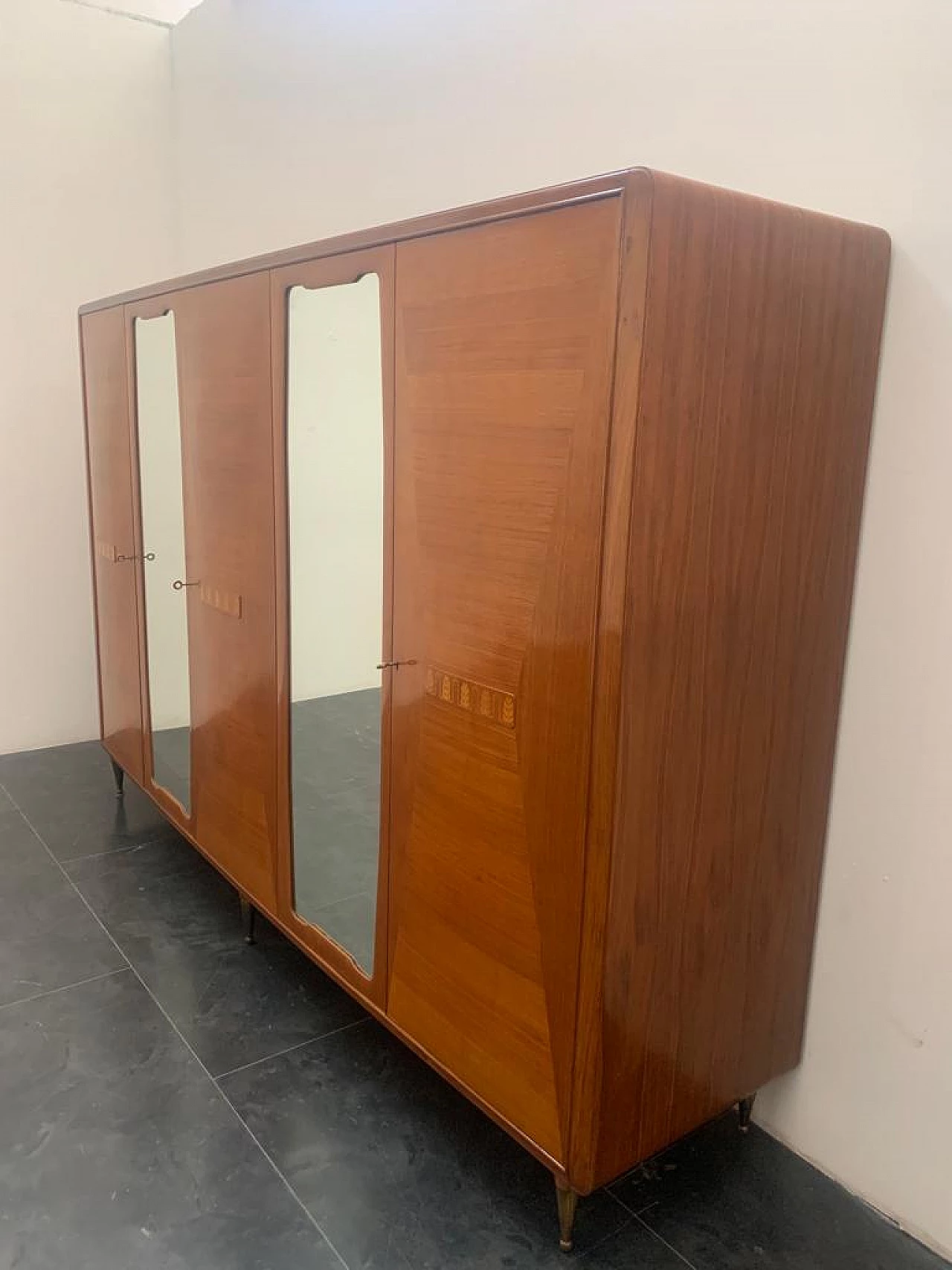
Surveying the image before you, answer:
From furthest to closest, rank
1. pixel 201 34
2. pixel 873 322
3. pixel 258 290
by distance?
pixel 201 34, pixel 258 290, pixel 873 322

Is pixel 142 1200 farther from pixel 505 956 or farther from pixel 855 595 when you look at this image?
pixel 855 595

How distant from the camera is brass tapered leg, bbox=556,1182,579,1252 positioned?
5.14 feet

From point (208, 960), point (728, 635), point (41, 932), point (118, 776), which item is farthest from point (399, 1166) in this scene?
point (118, 776)

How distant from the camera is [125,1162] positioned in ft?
5.83

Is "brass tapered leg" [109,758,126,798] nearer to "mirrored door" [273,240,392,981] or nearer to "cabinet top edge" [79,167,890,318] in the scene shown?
"mirrored door" [273,240,392,981]

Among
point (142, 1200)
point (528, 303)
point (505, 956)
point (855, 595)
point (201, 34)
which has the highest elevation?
point (201, 34)

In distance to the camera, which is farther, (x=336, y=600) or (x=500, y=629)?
(x=336, y=600)

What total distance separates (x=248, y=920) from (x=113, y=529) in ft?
4.20

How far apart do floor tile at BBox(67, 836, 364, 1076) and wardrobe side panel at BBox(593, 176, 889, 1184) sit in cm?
91

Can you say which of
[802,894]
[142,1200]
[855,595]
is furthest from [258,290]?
[142,1200]

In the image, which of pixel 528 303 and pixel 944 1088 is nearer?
pixel 528 303

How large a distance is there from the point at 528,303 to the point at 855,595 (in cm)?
72

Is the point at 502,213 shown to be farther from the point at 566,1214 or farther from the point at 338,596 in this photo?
the point at 566,1214

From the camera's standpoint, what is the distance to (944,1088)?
1581 mm
